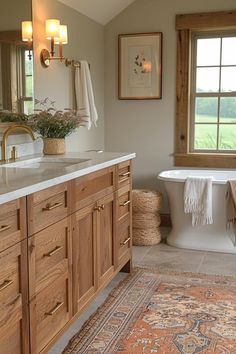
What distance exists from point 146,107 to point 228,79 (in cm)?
88

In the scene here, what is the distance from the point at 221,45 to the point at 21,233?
345cm

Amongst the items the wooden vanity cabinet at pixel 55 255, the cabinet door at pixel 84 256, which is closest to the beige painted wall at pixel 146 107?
the wooden vanity cabinet at pixel 55 255

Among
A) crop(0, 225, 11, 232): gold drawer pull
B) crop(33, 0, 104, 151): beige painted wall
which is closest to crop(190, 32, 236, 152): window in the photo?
crop(33, 0, 104, 151): beige painted wall

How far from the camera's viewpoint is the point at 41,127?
3105mm

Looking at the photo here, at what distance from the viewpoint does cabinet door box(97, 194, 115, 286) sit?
271 cm

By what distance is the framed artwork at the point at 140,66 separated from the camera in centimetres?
458

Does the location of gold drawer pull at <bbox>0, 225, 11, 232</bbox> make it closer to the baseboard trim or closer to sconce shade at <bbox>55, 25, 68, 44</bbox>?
sconce shade at <bbox>55, 25, 68, 44</bbox>

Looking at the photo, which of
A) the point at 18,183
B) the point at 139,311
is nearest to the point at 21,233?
the point at 18,183

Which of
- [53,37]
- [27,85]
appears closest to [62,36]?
[53,37]

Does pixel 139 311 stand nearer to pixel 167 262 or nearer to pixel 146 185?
pixel 167 262

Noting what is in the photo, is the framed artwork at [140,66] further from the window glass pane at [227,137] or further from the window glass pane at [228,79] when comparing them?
the window glass pane at [227,137]

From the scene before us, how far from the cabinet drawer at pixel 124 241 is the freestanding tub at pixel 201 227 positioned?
895 millimetres

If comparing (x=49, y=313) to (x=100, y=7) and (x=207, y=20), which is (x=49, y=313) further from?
(x=207, y=20)

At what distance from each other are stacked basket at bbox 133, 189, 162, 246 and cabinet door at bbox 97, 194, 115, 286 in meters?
1.23
